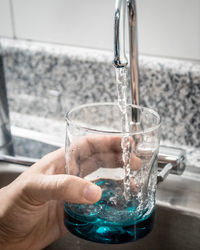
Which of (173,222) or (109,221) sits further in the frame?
(173,222)

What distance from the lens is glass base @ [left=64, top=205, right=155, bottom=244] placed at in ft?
1.37

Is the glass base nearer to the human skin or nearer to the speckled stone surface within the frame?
the human skin

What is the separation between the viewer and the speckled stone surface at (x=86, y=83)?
0.62 m

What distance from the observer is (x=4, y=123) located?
684 mm

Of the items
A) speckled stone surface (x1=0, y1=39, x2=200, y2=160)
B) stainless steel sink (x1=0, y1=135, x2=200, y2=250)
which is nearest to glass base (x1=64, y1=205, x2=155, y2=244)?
stainless steel sink (x1=0, y1=135, x2=200, y2=250)

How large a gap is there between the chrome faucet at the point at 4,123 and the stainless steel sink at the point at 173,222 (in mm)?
193

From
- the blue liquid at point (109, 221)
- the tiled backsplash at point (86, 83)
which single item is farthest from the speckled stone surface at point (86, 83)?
the blue liquid at point (109, 221)

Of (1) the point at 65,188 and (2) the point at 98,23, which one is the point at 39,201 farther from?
(2) the point at 98,23

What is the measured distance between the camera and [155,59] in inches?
25.1

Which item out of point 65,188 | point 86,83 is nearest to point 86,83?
point 86,83

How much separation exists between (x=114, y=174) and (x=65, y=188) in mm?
77

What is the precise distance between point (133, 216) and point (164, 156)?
149 millimetres

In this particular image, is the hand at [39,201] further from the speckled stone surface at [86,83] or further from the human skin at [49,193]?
the speckled stone surface at [86,83]

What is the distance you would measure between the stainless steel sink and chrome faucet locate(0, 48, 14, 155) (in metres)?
0.19
